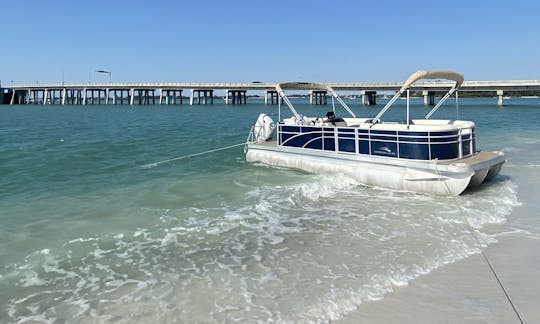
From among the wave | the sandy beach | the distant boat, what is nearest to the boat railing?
the distant boat

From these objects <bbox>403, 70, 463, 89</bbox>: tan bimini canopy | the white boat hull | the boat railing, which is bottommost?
the white boat hull

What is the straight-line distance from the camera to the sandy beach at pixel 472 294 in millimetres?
5367

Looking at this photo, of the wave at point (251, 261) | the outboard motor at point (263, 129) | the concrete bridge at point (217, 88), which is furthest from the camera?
the concrete bridge at point (217, 88)

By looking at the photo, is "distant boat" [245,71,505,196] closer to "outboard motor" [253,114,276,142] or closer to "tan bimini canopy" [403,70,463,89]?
"tan bimini canopy" [403,70,463,89]

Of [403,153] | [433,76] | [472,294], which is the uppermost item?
[433,76]

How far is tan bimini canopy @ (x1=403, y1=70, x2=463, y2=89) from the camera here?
13.4 meters

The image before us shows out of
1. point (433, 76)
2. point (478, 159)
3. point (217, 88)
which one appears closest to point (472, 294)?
point (478, 159)

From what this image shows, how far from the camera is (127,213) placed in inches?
424

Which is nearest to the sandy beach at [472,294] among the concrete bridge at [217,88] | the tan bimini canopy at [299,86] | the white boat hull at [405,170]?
→ the white boat hull at [405,170]

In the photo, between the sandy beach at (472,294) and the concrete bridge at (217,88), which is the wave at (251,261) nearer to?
the sandy beach at (472,294)

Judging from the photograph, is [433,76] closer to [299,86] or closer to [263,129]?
[299,86]

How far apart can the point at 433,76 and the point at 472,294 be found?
966 cm

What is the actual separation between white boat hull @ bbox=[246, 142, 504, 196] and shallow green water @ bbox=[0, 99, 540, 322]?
1.43ft

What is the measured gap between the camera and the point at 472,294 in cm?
598
